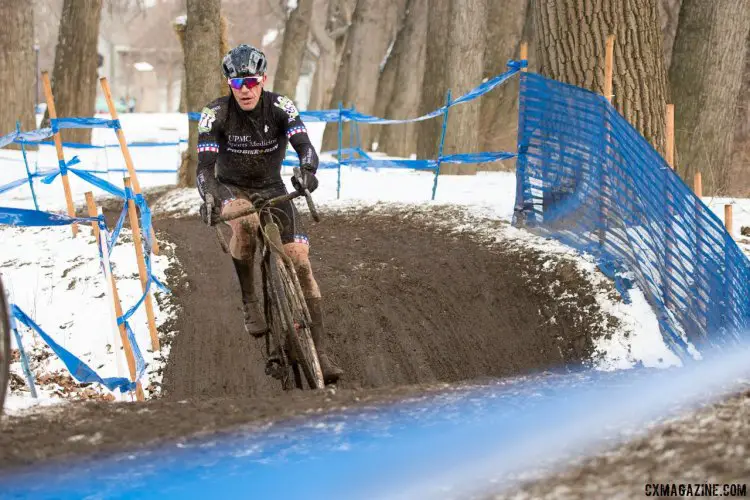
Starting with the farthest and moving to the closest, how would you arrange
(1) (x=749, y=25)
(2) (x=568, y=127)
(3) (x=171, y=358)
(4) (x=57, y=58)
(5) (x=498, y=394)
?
(4) (x=57, y=58) → (1) (x=749, y=25) → (2) (x=568, y=127) → (3) (x=171, y=358) → (5) (x=498, y=394)

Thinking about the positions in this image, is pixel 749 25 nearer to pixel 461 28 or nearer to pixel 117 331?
pixel 461 28

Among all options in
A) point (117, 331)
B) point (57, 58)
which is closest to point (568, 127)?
point (117, 331)

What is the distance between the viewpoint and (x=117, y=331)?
7488 mm

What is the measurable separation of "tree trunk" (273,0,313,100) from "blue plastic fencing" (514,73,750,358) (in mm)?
20586

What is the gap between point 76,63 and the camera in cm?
2206

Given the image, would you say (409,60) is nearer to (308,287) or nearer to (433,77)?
(433,77)

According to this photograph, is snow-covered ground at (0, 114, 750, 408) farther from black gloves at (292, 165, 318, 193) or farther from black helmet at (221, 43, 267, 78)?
black helmet at (221, 43, 267, 78)

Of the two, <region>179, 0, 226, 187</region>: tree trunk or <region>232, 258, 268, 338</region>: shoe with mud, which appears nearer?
<region>232, 258, 268, 338</region>: shoe with mud

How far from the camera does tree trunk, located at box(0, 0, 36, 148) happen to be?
67.3 feet

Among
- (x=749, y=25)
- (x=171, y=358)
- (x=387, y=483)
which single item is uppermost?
(x=749, y=25)

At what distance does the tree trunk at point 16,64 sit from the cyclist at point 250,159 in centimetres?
1512

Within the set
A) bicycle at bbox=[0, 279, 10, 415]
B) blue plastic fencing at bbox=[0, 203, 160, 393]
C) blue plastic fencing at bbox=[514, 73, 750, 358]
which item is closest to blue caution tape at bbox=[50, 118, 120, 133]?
blue plastic fencing at bbox=[0, 203, 160, 393]

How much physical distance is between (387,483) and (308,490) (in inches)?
11.4

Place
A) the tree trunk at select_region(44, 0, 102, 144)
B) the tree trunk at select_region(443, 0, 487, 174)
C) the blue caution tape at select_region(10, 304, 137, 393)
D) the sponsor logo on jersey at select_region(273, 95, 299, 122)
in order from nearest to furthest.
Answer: the blue caution tape at select_region(10, 304, 137, 393), the sponsor logo on jersey at select_region(273, 95, 299, 122), the tree trunk at select_region(443, 0, 487, 174), the tree trunk at select_region(44, 0, 102, 144)
